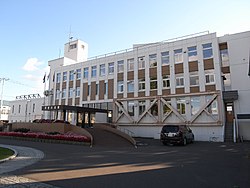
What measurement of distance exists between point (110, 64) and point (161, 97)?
1077 cm

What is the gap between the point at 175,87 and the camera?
94.7ft

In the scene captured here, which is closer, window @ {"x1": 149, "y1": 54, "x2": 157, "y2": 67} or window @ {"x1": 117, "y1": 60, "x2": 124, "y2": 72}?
window @ {"x1": 149, "y1": 54, "x2": 157, "y2": 67}

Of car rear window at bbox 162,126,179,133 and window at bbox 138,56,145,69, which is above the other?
window at bbox 138,56,145,69

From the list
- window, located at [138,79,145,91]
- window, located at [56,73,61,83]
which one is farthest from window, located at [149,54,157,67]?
→ window, located at [56,73,61,83]

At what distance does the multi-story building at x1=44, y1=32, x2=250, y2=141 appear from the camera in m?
25.4

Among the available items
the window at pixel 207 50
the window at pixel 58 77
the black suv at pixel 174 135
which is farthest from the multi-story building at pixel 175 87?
the black suv at pixel 174 135

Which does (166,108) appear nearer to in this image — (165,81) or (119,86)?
(165,81)

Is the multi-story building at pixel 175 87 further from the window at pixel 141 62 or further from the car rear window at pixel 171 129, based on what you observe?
the car rear window at pixel 171 129

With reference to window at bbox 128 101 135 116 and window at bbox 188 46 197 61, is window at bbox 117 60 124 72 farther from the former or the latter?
window at bbox 188 46 197 61

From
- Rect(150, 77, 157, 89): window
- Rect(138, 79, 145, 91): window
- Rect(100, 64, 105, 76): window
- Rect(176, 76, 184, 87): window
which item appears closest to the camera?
Rect(176, 76, 184, 87): window

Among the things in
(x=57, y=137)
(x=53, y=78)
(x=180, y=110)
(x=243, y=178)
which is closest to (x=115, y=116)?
(x=180, y=110)

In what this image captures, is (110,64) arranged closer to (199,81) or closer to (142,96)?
(142,96)

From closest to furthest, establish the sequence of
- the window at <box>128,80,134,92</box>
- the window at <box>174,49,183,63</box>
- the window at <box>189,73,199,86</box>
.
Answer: the window at <box>189,73,199,86</box> < the window at <box>174,49,183,63</box> < the window at <box>128,80,134,92</box>

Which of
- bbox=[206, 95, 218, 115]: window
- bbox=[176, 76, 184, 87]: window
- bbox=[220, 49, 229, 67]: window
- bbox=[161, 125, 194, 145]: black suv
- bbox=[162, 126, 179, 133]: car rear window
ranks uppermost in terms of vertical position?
bbox=[220, 49, 229, 67]: window
